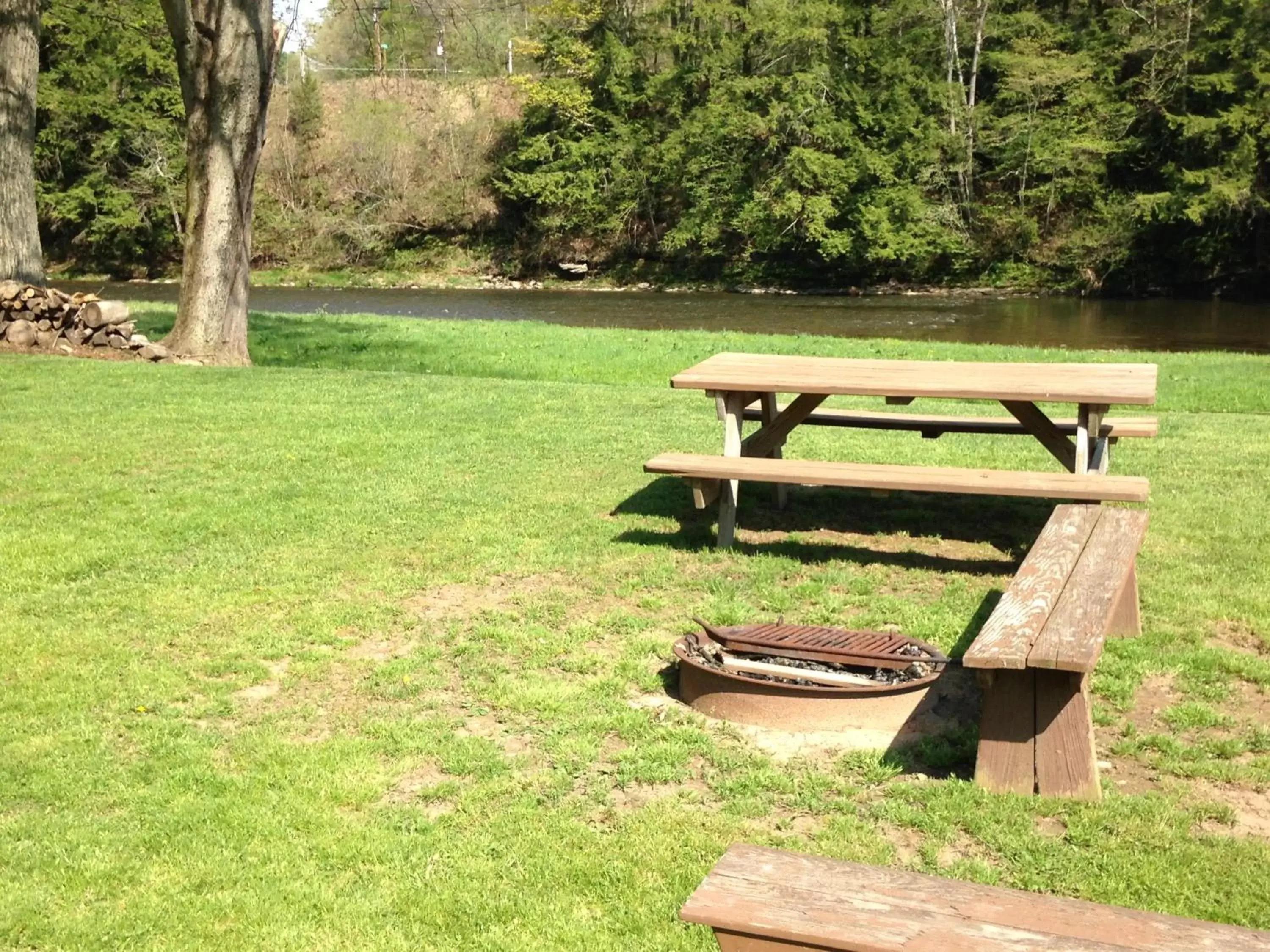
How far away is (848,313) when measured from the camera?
32.7 metres

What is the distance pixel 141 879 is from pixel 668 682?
2097 mm

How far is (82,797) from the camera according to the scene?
3.93 metres

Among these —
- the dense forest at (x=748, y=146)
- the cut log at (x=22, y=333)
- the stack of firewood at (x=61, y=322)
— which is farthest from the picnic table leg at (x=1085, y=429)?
the dense forest at (x=748, y=146)

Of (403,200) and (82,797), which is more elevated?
(403,200)

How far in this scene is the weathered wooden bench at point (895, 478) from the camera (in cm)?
575

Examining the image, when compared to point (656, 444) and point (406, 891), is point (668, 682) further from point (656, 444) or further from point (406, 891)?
point (656, 444)

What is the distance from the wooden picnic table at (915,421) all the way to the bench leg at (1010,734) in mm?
2001

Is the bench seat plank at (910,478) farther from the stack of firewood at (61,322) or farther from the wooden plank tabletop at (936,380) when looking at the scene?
the stack of firewood at (61,322)

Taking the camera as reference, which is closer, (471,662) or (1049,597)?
(1049,597)

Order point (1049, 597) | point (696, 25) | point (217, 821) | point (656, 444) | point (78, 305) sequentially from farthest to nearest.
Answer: point (696, 25)
point (78, 305)
point (656, 444)
point (1049, 597)
point (217, 821)

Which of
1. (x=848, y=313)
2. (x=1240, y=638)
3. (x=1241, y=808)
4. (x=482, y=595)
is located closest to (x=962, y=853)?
(x=1241, y=808)

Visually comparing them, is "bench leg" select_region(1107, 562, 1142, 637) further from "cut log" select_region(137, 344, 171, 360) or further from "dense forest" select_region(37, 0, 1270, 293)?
"dense forest" select_region(37, 0, 1270, 293)

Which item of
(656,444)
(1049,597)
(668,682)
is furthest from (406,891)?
(656,444)

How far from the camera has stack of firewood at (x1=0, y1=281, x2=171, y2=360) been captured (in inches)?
550
